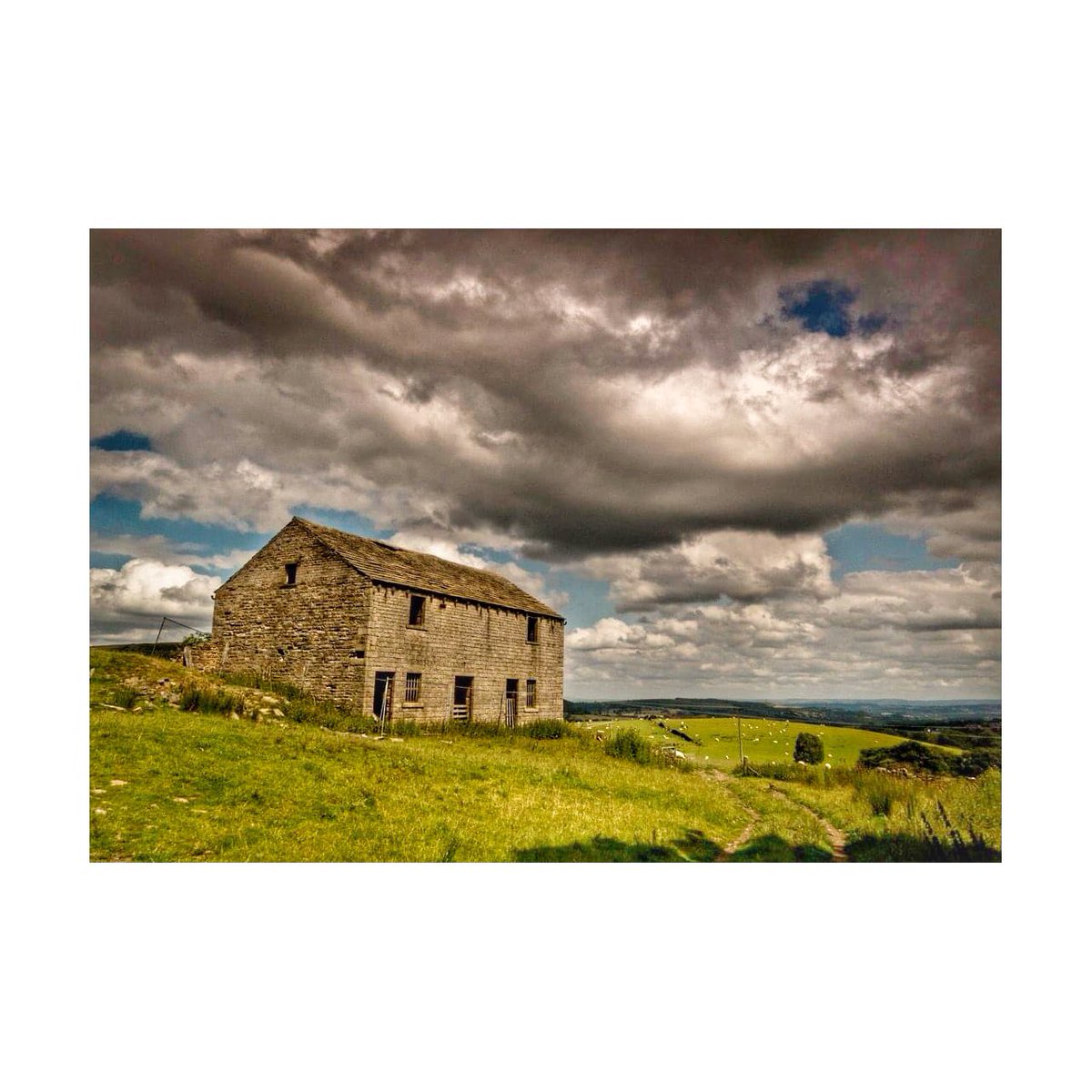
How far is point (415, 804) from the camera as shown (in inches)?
352

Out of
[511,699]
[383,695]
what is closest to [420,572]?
[383,695]

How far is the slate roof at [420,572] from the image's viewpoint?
728 inches

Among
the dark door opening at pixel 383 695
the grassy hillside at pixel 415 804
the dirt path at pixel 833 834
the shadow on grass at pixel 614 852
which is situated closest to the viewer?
the grassy hillside at pixel 415 804

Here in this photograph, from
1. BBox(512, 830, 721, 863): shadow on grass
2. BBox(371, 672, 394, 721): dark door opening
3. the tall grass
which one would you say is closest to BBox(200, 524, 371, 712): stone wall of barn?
BBox(371, 672, 394, 721): dark door opening

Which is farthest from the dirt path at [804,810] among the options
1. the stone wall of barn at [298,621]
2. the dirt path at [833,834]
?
the stone wall of barn at [298,621]

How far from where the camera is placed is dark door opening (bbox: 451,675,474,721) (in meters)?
20.0

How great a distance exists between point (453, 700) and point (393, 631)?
→ 133 inches

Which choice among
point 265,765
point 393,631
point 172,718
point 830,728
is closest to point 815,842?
point 265,765

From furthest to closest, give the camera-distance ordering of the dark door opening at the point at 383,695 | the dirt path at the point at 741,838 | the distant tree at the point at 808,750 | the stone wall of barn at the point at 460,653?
1. the stone wall of barn at the point at 460,653
2. the dark door opening at the point at 383,695
3. the distant tree at the point at 808,750
4. the dirt path at the point at 741,838

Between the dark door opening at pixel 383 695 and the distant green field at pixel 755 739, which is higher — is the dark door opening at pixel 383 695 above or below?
above

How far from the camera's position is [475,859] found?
25.1ft

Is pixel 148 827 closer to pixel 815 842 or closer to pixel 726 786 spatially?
pixel 815 842

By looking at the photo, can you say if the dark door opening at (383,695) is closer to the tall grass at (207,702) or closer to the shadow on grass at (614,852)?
the tall grass at (207,702)

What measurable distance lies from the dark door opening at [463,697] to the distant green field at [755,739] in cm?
471
